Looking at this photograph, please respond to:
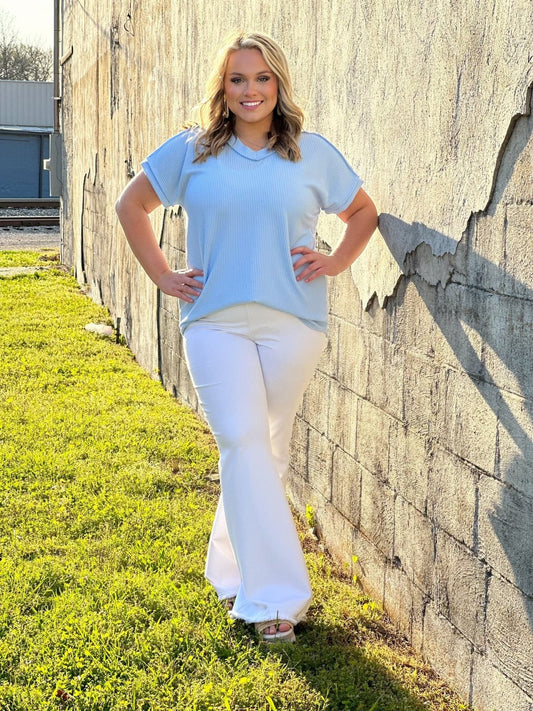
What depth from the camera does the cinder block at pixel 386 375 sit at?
3541 mm

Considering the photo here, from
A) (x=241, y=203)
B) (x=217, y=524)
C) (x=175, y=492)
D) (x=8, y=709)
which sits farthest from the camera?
(x=175, y=492)

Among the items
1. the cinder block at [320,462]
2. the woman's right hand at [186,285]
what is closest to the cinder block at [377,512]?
the cinder block at [320,462]

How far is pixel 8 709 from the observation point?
3.11 meters

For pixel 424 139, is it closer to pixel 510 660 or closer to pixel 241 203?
pixel 241 203

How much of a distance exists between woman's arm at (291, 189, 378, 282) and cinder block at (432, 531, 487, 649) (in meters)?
1.00

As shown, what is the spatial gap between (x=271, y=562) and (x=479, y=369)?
1009 millimetres

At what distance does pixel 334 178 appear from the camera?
11.6 ft

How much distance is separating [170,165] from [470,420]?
4.59 ft

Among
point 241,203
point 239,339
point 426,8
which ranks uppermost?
point 426,8

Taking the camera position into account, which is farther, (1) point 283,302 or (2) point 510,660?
(1) point 283,302

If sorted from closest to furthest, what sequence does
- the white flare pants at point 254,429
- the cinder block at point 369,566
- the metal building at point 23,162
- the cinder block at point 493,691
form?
the cinder block at point 493,691 < the white flare pants at point 254,429 < the cinder block at point 369,566 < the metal building at point 23,162

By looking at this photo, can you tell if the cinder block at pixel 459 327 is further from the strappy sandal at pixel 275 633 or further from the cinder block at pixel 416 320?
the strappy sandal at pixel 275 633

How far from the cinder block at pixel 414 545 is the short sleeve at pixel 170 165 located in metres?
1.39

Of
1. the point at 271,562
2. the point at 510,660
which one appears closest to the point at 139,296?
the point at 271,562
